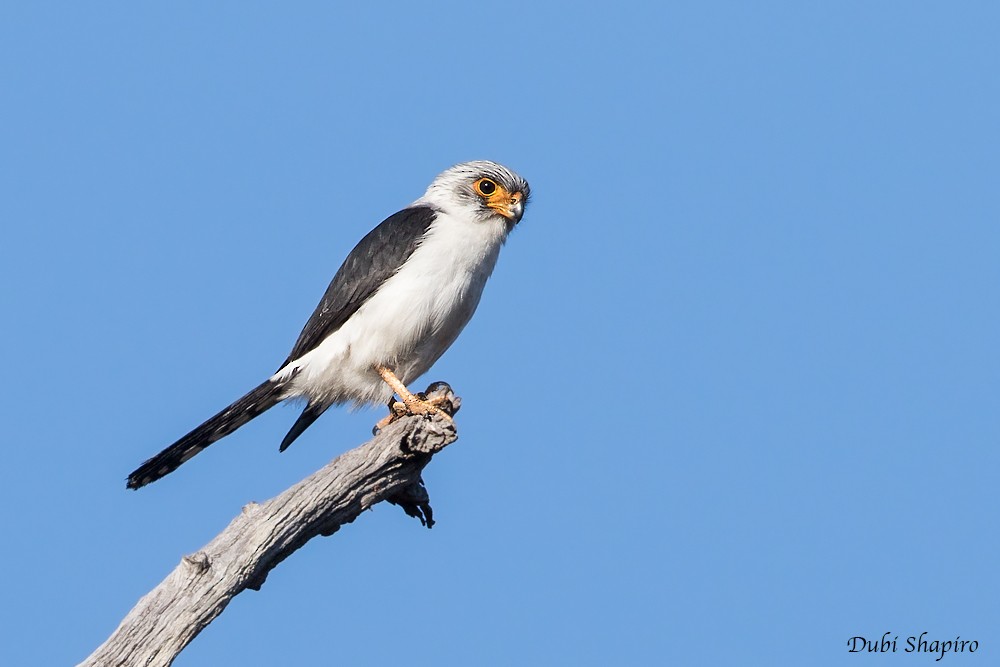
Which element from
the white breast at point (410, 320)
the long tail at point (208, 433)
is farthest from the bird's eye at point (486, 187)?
the long tail at point (208, 433)

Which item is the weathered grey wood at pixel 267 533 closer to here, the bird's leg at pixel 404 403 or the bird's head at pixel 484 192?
the bird's leg at pixel 404 403

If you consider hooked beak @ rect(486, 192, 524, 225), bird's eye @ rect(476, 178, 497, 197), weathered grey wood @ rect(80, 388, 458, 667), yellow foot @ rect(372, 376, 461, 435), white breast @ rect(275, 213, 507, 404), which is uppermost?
bird's eye @ rect(476, 178, 497, 197)

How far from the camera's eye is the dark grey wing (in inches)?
283

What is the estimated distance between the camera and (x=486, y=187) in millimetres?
7668

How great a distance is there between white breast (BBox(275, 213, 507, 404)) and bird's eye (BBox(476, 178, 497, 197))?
11.4 inches

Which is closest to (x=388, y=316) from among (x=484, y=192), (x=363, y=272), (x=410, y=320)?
(x=410, y=320)

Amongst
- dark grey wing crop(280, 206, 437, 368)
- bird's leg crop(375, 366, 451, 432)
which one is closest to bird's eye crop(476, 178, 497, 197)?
dark grey wing crop(280, 206, 437, 368)

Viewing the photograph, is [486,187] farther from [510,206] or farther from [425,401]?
[425,401]

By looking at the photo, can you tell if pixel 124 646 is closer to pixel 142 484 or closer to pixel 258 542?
pixel 258 542

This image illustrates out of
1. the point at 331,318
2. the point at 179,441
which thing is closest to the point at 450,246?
the point at 331,318

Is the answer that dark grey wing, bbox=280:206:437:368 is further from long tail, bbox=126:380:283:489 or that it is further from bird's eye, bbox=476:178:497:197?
bird's eye, bbox=476:178:497:197

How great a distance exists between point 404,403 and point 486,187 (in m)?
1.67

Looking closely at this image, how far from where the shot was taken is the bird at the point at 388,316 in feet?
22.8

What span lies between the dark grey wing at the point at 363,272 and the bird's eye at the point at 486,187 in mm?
394
